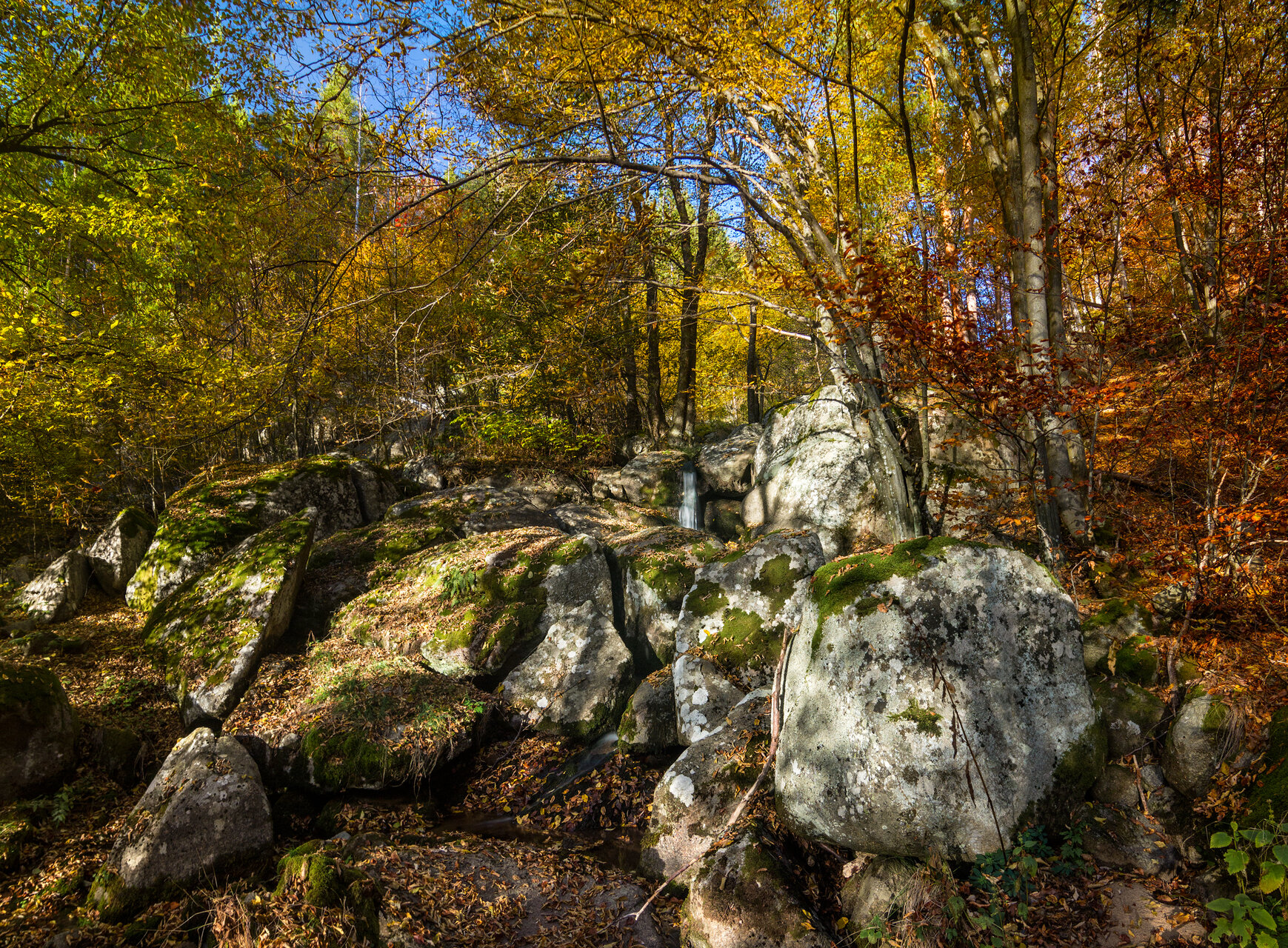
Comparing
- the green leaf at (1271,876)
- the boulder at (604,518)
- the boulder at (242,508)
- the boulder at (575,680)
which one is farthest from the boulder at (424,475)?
the green leaf at (1271,876)

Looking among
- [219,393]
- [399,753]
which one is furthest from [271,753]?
[219,393]

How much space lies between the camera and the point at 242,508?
9.02 metres

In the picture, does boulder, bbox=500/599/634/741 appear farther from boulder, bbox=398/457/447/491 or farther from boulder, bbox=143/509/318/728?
boulder, bbox=398/457/447/491

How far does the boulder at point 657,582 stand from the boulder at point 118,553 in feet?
24.6

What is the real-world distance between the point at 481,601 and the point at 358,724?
6.55 feet

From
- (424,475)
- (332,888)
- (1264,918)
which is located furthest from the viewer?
(424,475)

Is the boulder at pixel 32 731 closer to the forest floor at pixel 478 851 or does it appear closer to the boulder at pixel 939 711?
the forest floor at pixel 478 851

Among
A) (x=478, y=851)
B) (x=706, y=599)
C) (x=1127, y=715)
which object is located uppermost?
(x=706, y=599)

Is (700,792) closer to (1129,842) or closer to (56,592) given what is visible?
(1129,842)

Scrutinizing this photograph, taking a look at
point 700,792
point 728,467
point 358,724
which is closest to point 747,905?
point 700,792

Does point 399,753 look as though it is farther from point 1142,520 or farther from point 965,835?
point 1142,520

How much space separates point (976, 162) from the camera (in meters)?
9.93

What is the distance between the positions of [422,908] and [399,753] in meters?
1.96

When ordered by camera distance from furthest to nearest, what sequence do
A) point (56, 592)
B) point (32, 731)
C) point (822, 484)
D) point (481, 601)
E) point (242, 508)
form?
point (822, 484) → point (242, 508) → point (56, 592) → point (481, 601) → point (32, 731)
